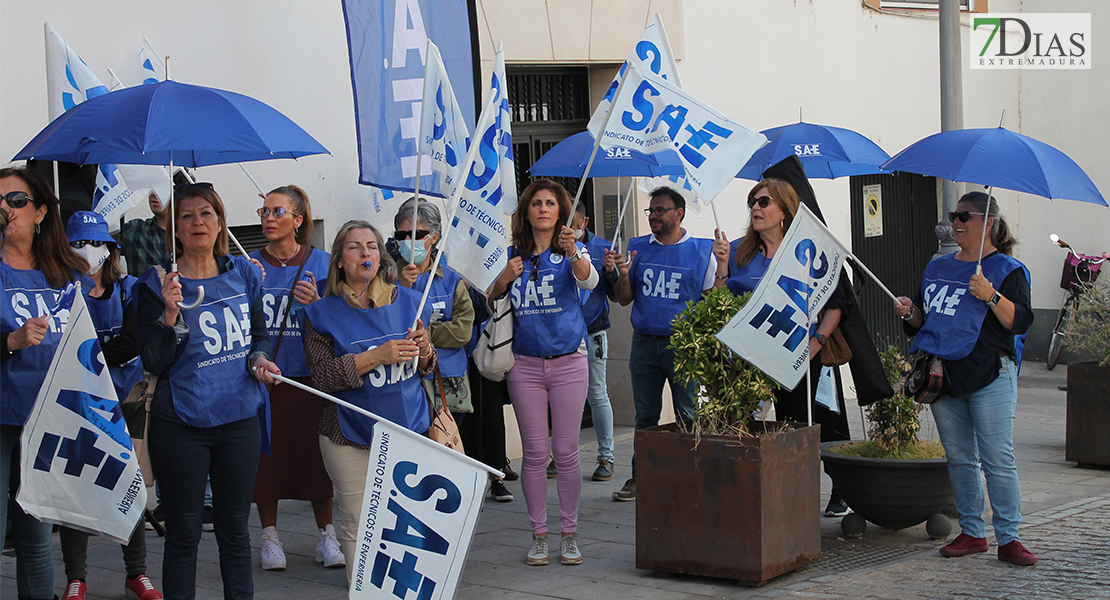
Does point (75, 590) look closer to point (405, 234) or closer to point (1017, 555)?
point (405, 234)

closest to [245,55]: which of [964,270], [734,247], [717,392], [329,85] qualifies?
[329,85]

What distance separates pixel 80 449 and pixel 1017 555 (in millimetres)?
4398

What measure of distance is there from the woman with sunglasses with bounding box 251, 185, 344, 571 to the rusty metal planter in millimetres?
1708

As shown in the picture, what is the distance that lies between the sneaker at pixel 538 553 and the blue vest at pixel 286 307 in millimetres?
1499

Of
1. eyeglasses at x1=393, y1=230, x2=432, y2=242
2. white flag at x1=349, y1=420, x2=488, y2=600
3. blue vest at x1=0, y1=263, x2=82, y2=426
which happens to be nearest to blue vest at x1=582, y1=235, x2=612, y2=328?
eyeglasses at x1=393, y1=230, x2=432, y2=242

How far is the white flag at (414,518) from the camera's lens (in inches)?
176

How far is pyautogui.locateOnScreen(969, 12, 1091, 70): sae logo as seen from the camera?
49.2 ft

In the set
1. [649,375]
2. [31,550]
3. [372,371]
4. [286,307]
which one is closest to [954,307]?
[649,375]

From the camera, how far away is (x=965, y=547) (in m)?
6.12

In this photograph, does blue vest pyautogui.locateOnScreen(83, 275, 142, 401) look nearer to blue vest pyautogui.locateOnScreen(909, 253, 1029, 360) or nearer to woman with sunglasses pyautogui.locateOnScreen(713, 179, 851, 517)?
woman with sunglasses pyautogui.locateOnScreen(713, 179, 851, 517)

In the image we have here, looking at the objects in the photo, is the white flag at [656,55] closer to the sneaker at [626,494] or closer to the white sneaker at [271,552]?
the sneaker at [626,494]

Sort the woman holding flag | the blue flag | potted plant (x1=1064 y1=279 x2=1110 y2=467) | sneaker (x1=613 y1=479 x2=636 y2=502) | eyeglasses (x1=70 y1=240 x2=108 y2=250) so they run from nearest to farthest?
1. the woman holding flag
2. eyeglasses (x1=70 y1=240 x2=108 y2=250)
3. the blue flag
4. sneaker (x1=613 y1=479 x2=636 y2=502)
5. potted plant (x1=1064 y1=279 x2=1110 y2=467)

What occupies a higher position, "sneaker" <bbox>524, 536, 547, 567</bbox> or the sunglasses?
the sunglasses

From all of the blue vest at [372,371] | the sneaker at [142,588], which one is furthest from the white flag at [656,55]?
the sneaker at [142,588]
